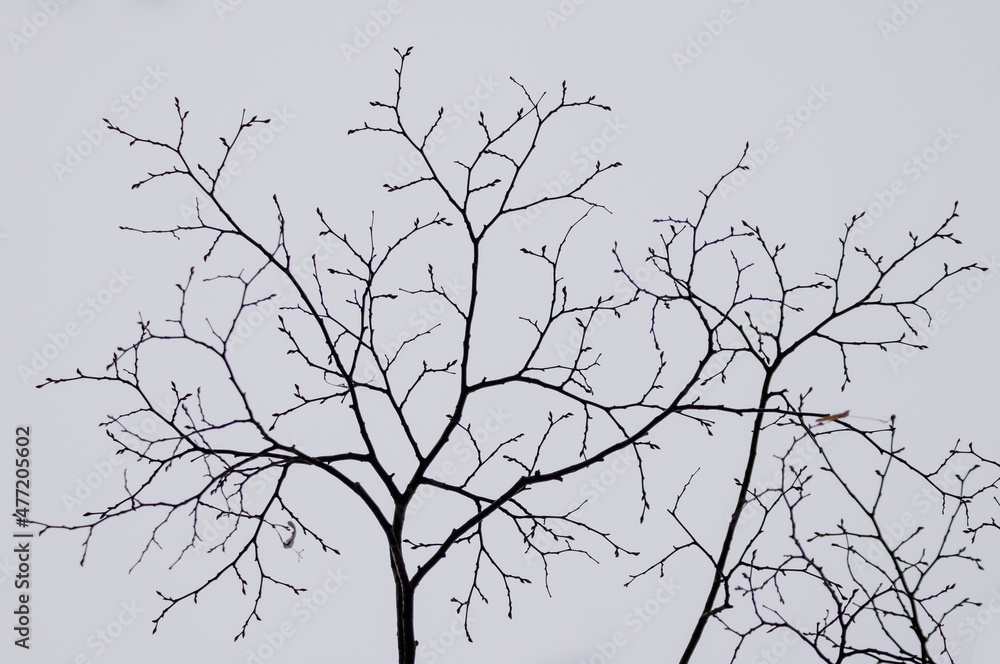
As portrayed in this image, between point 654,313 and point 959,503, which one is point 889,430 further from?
point 654,313

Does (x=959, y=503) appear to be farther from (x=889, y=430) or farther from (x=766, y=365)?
(x=766, y=365)

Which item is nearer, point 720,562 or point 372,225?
point 720,562

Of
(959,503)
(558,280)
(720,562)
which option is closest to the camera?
(720,562)

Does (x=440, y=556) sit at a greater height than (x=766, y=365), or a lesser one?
lesser

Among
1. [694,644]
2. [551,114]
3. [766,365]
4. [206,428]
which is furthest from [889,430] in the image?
[206,428]

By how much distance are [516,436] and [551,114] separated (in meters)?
0.70

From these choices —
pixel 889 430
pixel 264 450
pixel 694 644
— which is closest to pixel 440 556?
pixel 264 450

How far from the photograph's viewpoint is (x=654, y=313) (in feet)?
5.15

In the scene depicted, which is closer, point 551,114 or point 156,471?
point 156,471

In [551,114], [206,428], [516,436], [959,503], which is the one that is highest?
[551,114]

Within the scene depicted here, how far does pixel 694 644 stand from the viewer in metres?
1.50

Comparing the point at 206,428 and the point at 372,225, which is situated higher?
the point at 372,225

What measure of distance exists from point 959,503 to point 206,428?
1.51 meters

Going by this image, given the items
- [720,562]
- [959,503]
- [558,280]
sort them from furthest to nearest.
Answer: [558,280]
[959,503]
[720,562]
